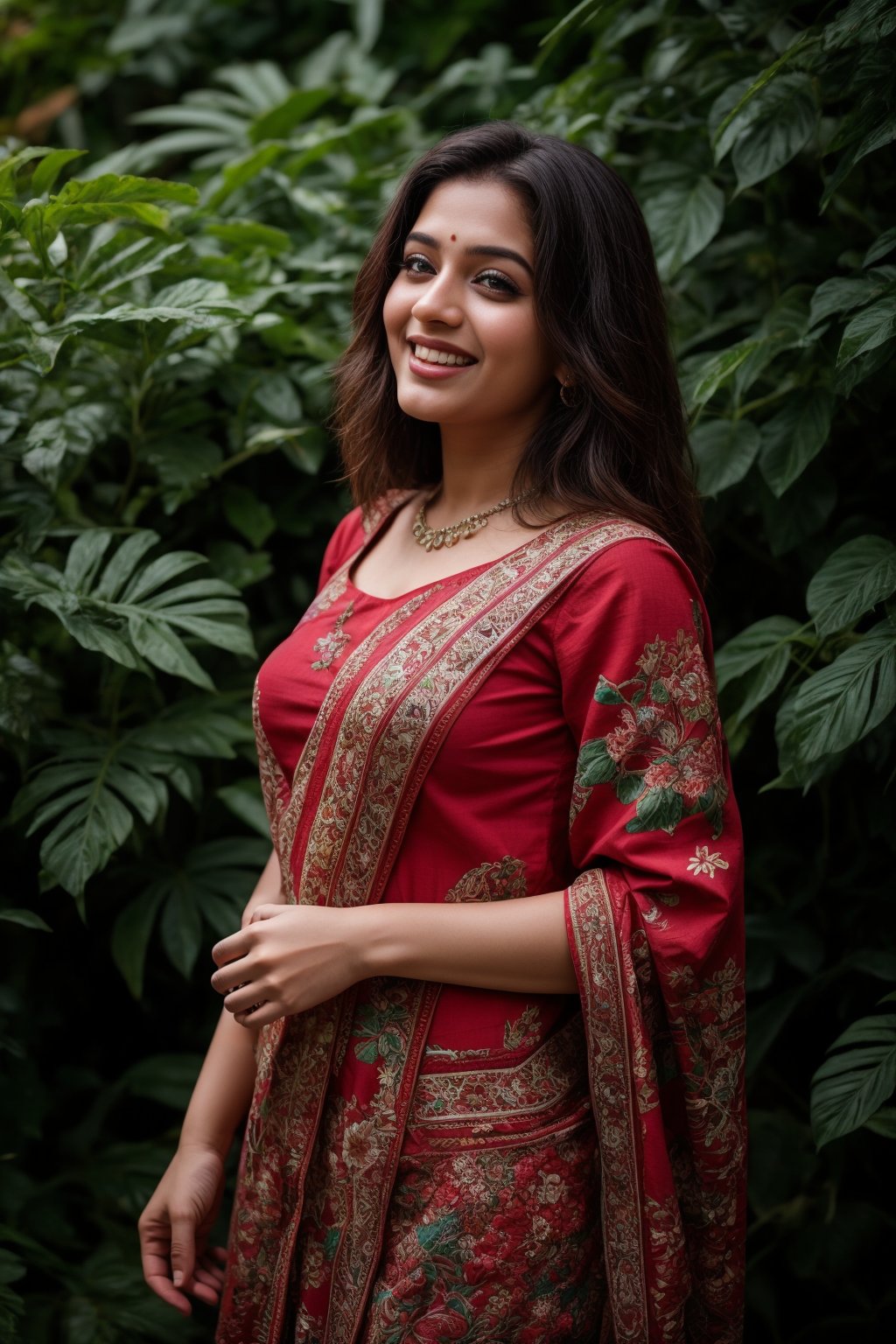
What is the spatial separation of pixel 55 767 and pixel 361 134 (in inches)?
49.2

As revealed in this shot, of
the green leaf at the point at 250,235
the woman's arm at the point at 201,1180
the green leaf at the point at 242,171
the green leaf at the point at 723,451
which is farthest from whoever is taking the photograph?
the green leaf at the point at 242,171

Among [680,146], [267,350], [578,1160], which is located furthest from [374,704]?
[680,146]

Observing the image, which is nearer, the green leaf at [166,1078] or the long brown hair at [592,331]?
the long brown hair at [592,331]

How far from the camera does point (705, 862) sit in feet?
3.51

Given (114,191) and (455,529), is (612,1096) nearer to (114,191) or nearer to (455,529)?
(455,529)

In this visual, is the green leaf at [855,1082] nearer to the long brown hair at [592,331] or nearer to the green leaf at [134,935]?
the long brown hair at [592,331]

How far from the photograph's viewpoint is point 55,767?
151 centimetres

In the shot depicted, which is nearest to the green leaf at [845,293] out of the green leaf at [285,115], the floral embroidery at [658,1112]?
the floral embroidery at [658,1112]

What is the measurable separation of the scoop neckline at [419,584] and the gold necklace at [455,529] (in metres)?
0.05

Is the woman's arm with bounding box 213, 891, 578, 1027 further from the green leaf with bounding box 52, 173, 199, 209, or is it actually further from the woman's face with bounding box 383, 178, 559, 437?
the green leaf with bounding box 52, 173, 199, 209

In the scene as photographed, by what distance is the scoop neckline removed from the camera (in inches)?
45.8

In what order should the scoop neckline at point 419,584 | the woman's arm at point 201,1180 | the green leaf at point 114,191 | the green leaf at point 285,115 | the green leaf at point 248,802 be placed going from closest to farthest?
1. the scoop neckline at point 419,584
2. the woman's arm at point 201,1180
3. the green leaf at point 114,191
4. the green leaf at point 248,802
5. the green leaf at point 285,115

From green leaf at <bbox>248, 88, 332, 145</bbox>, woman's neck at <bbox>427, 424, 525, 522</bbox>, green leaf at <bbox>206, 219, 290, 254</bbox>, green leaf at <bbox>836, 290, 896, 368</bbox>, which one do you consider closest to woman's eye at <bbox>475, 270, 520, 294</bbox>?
woman's neck at <bbox>427, 424, 525, 522</bbox>

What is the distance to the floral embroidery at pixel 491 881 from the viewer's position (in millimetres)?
1121
